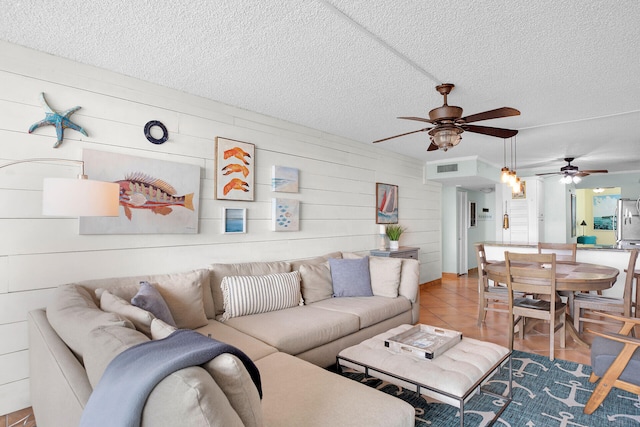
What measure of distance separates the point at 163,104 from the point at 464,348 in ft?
10.1

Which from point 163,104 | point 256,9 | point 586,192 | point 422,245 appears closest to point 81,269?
point 163,104

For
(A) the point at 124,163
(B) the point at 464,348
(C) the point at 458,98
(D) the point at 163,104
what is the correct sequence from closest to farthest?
(B) the point at 464,348 < (A) the point at 124,163 < (D) the point at 163,104 < (C) the point at 458,98

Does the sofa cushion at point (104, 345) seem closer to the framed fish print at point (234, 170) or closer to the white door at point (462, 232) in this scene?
the framed fish print at point (234, 170)

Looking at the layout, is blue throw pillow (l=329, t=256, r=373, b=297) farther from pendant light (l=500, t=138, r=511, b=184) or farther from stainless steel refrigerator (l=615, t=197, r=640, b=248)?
stainless steel refrigerator (l=615, t=197, r=640, b=248)

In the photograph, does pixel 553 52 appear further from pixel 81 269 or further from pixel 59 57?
pixel 81 269

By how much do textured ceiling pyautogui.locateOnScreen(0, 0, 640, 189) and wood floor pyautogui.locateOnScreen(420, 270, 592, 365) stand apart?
2.40 metres

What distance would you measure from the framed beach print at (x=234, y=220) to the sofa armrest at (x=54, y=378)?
5.29ft

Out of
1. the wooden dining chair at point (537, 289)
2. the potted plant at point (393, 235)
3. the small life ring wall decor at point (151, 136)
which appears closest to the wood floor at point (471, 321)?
the wooden dining chair at point (537, 289)

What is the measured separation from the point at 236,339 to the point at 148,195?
1.40 metres

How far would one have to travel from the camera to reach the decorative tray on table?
2.24 metres

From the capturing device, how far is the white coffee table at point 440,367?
1.90 metres

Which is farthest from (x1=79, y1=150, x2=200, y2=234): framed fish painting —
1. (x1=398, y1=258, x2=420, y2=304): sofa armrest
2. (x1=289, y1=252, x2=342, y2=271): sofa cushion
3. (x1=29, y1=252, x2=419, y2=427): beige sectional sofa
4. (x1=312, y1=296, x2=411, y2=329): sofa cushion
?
(x1=398, y1=258, x2=420, y2=304): sofa armrest

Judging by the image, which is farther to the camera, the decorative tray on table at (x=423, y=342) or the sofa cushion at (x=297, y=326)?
the sofa cushion at (x=297, y=326)

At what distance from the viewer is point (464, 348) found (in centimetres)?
238
